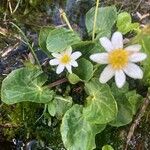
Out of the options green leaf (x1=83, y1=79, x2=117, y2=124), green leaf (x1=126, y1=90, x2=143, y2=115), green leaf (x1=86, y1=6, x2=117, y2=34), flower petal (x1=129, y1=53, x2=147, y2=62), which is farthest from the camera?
green leaf (x1=86, y1=6, x2=117, y2=34)

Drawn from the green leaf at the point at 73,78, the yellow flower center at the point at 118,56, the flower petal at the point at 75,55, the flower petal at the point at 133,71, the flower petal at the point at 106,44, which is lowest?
the green leaf at the point at 73,78

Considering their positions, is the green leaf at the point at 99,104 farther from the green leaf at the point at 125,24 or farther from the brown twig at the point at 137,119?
the green leaf at the point at 125,24

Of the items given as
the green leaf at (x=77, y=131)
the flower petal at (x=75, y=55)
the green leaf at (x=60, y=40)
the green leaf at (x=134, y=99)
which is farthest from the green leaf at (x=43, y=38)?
the green leaf at (x=134, y=99)

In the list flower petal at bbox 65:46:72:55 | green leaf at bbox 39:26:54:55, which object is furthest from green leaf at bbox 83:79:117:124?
green leaf at bbox 39:26:54:55

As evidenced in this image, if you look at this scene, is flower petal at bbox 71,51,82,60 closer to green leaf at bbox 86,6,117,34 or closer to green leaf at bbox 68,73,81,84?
green leaf at bbox 68,73,81,84

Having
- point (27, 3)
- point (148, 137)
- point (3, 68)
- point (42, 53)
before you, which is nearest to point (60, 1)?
point (27, 3)

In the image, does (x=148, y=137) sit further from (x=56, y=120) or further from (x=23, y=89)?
(x=23, y=89)
